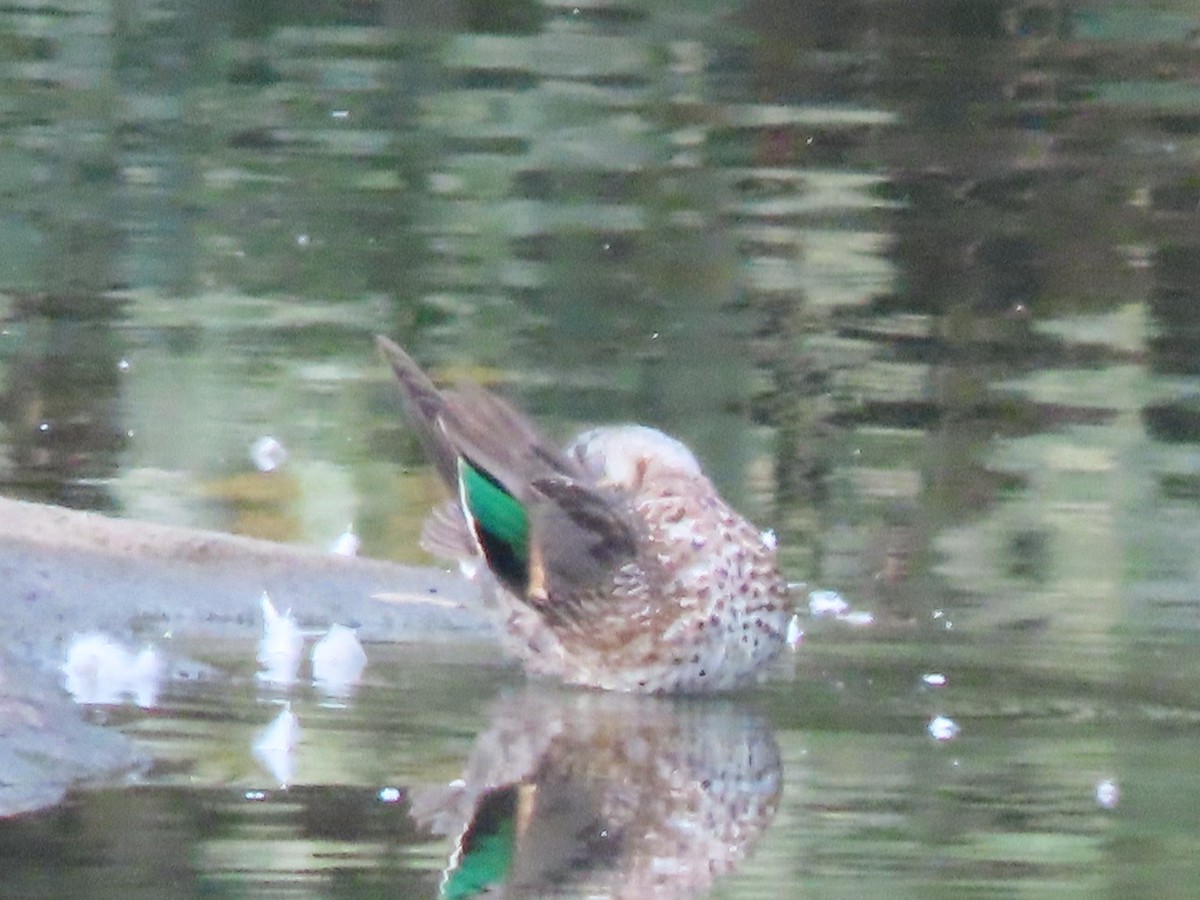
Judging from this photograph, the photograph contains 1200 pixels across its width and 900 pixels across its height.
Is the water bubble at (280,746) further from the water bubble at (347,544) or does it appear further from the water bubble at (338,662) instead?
the water bubble at (347,544)

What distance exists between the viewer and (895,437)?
659 centimetres

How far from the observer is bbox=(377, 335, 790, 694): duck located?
4.67 metres

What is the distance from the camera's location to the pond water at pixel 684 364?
3768 mm

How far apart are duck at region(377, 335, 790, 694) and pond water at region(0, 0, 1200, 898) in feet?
0.31

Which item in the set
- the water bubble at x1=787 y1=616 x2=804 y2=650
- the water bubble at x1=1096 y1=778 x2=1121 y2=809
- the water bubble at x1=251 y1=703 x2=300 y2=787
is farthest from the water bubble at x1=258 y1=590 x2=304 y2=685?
the water bubble at x1=1096 y1=778 x2=1121 y2=809

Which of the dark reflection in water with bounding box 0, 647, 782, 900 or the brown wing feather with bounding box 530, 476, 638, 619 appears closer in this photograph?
the dark reflection in water with bounding box 0, 647, 782, 900

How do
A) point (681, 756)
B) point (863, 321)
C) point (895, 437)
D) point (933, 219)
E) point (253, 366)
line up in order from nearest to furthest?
point (681, 756), point (895, 437), point (253, 366), point (863, 321), point (933, 219)

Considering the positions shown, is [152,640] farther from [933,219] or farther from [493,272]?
[933,219]

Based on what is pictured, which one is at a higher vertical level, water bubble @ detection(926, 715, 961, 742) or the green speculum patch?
the green speculum patch

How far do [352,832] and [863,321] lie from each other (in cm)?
435

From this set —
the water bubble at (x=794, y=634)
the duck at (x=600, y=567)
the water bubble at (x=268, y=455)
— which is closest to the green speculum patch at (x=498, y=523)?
the duck at (x=600, y=567)

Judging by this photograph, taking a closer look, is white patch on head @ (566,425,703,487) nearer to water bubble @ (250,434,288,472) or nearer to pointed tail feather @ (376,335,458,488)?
pointed tail feather @ (376,335,458,488)

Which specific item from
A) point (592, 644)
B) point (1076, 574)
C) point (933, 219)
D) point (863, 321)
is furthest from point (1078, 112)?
point (592, 644)

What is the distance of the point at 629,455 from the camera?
16.5ft
